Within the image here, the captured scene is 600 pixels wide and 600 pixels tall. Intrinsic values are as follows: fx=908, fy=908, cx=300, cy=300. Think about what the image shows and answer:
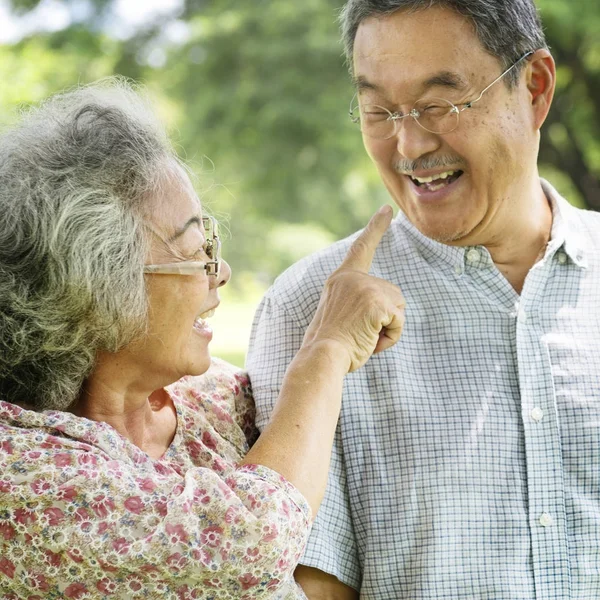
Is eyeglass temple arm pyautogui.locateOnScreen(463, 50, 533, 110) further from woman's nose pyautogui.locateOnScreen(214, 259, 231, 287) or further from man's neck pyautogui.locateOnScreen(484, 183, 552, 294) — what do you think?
woman's nose pyautogui.locateOnScreen(214, 259, 231, 287)

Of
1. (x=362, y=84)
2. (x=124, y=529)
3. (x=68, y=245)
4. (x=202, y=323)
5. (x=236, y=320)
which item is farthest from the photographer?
(x=236, y=320)

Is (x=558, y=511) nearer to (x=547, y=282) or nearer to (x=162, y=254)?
(x=547, y=282)

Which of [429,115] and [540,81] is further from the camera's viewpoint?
[540,81]

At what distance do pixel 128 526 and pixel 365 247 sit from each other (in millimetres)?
881

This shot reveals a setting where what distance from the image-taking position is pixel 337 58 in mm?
8289

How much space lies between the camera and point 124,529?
5.07ft

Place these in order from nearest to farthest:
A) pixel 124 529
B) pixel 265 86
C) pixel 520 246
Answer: pixel 124 529
pixel 520 246
pixel 265 86

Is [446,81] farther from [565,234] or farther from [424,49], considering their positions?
[565,234]

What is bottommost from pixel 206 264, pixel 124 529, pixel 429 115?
pixel 124 529

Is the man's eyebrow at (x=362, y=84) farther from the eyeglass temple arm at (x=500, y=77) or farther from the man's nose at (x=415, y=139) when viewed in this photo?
the eyeglass temple arm at (x=500, y=77)

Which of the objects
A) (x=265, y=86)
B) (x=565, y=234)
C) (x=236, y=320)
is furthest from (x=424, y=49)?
(x=236, y=320)

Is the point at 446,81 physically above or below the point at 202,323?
above

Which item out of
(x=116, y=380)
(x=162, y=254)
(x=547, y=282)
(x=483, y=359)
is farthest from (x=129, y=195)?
(x=547, y=282)

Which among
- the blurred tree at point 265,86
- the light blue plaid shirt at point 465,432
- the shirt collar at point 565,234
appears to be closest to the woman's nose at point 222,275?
the light blue plaid shirt at point 465,432
